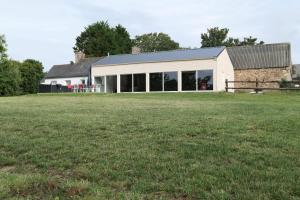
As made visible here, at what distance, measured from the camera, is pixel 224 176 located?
16.3ft

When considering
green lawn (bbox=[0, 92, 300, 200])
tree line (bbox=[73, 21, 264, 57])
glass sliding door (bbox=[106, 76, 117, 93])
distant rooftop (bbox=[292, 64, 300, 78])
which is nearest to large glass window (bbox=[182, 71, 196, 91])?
glass sliding door (bbox=[106, 76, 117, 93])

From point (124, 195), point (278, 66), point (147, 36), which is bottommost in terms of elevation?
point (124, 195)

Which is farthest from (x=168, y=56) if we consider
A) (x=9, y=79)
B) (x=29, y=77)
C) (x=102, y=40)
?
(x=102, y=40)

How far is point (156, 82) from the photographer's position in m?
35.2

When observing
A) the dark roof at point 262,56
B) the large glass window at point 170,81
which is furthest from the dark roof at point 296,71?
the large glass window at point 170,81

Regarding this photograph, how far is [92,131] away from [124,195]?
3.70 metres

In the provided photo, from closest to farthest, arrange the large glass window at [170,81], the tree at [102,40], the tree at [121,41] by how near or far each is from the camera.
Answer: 1. the large glass window at [170,81]
2. the tree at [102,40]
3. the tree at [121,41]

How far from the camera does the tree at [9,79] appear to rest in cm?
3925

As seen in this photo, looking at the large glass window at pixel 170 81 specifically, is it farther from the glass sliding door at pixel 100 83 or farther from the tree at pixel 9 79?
the tree at pixel 9 79

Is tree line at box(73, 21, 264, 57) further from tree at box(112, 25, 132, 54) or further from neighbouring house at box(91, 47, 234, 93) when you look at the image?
neighbouring house at box(91, 47, 234, 93)

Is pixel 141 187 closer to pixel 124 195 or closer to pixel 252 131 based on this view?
pixel 124 195

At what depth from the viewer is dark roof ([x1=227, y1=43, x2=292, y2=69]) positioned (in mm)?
38331

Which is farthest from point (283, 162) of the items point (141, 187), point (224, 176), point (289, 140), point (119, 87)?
point (119, 87)

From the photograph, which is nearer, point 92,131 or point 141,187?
point 141,187
